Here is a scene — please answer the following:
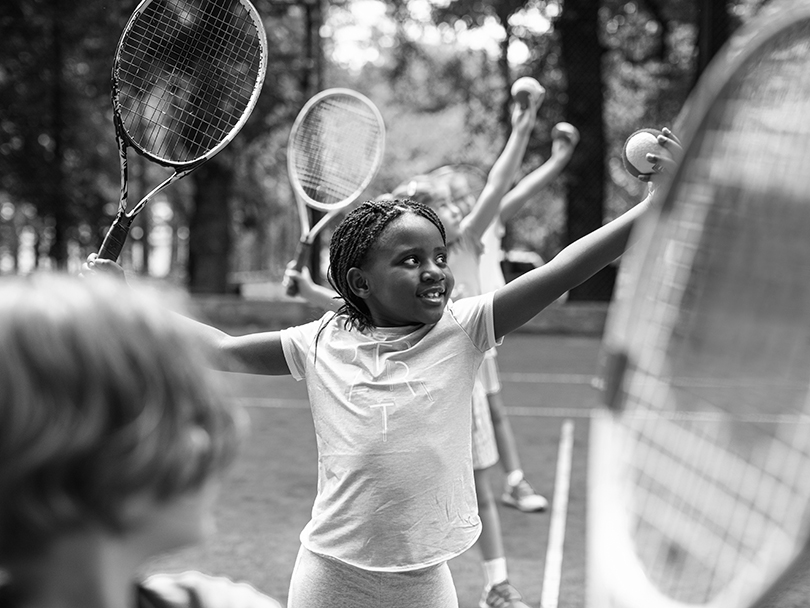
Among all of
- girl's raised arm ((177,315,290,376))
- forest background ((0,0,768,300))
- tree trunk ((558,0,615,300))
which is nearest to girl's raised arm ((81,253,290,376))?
girl's raised arm ((177,315,290,376))

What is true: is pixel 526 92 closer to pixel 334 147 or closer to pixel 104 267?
pixel 334 147

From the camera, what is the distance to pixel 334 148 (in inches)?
173

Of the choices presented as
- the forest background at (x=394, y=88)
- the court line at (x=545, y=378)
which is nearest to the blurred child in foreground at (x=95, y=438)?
the court line at (x=545, y=378)

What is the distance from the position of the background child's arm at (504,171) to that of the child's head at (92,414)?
122 inches

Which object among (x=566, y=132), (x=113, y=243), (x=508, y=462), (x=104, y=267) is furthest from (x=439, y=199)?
(x=104, y=267)

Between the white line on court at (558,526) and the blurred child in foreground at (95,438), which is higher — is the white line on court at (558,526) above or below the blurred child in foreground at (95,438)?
below

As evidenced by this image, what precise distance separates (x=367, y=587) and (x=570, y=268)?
2.60ft

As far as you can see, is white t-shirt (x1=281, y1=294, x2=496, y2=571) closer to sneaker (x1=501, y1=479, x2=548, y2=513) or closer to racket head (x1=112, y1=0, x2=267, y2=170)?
racket head (x1=112, y1=0, x2=267, y2=170)

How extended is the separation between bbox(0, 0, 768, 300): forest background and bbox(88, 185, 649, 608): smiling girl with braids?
31.1 ft

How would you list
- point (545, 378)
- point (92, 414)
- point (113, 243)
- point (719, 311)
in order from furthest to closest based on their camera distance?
point (545, 378) < point (113, 243) < point (719, 311) < point (92, 414)

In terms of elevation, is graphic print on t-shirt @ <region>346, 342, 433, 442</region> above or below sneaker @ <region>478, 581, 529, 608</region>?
above

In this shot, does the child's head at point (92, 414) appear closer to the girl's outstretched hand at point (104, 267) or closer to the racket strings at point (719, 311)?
the racket strings at point (719, 311)

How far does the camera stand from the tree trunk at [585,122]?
12.4 metres

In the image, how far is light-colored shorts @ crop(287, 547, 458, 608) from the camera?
7.01ft
